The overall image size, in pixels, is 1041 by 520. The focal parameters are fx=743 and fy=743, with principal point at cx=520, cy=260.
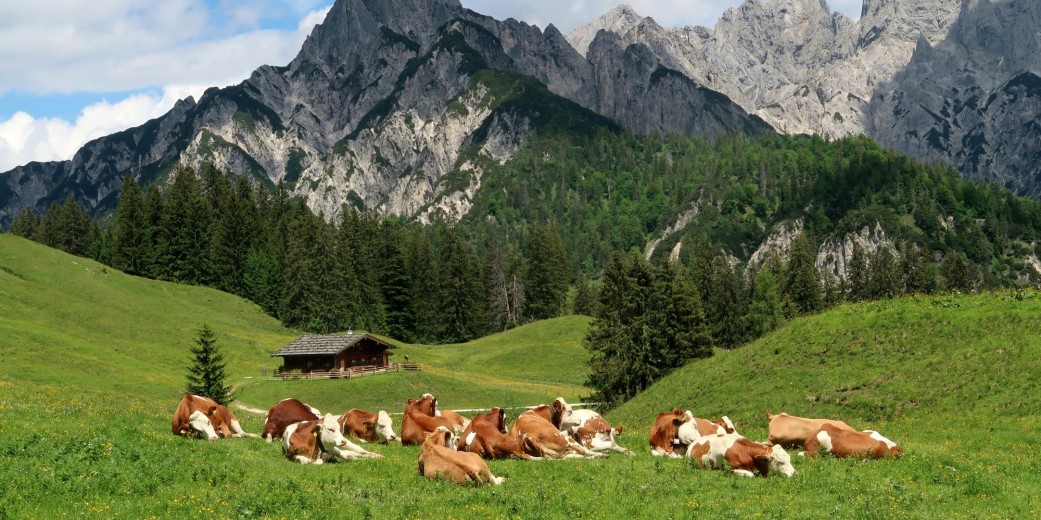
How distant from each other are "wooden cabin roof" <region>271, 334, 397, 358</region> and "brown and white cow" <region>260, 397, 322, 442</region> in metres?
51.0

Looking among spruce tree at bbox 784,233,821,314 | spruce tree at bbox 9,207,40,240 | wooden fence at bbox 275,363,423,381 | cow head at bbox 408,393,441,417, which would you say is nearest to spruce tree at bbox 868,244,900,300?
spruce tree at bbox 784,233,821,314

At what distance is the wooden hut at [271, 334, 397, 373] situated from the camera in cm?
7206

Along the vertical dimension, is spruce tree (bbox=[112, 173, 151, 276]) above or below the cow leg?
above

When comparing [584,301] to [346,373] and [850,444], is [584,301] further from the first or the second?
[850,444]

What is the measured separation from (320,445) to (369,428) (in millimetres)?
4533

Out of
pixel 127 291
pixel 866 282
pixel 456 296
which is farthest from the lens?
pixel 866 282

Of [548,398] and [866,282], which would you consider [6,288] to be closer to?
[548,398]

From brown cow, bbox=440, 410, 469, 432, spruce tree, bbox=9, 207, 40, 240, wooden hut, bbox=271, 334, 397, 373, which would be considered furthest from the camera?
spruce tree, bbox=9, 207, 40, 240

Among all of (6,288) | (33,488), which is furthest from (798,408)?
(6,288)

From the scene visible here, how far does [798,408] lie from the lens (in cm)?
3294

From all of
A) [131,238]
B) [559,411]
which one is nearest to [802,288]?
[559,411]

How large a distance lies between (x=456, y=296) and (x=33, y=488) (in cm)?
11176

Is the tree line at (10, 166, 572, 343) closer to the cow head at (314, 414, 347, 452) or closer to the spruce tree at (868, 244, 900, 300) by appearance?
the spruce tree at (868, 244, 900, 300)

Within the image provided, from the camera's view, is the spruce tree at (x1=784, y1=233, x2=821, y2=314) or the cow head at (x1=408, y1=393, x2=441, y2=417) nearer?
the cow head at (x1=408, y1=393, x2=441, y2=417)
